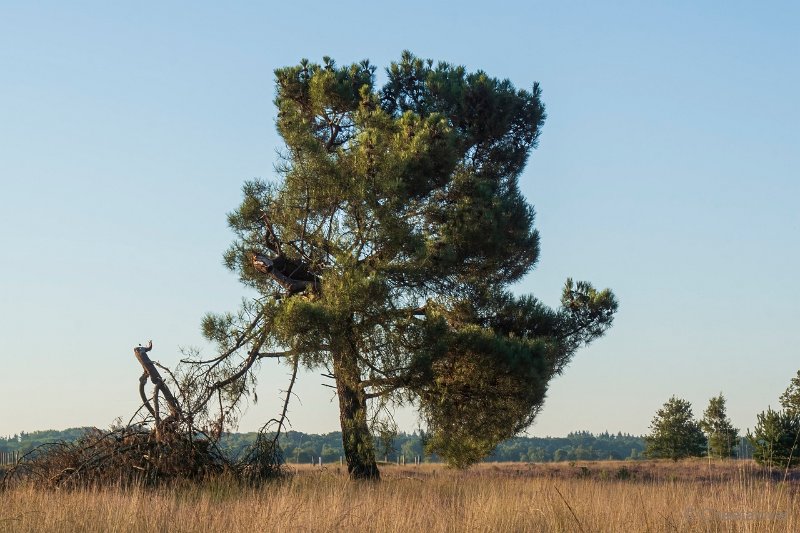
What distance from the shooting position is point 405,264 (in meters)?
18.7

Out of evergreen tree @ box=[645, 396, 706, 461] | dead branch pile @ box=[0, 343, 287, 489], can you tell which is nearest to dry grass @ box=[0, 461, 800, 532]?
dead branch pile @ box=[0, 343, 287, 489]

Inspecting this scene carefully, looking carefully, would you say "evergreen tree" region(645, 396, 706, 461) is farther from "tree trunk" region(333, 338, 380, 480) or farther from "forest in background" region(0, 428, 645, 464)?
"tree trunk" region(333, 338, 380, 480)

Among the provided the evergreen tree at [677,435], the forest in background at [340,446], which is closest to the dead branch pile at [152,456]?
the forest in background at [340,446]

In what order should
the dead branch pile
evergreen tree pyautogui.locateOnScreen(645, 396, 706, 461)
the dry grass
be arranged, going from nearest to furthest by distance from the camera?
the dry grass < the dead branch pile < evergreen tree pyautogui.locateOnScreen(645, 396, 706, 461)

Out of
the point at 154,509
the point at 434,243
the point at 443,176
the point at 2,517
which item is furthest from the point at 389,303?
the point at 2,517

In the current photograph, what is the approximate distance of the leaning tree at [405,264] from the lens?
17984 millimetres

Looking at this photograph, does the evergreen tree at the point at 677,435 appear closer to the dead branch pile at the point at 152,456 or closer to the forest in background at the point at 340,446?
the forest in background at the point at 340,446

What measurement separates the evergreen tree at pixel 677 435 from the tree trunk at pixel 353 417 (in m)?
31.0

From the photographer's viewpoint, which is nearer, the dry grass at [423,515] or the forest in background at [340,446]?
the dry grass at [423,515]

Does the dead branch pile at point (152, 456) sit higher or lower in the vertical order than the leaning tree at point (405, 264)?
lower

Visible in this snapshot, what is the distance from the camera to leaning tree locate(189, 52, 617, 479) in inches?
708

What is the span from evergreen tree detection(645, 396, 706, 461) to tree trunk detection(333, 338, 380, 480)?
31.0 metres

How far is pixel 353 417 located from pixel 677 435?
105 feet

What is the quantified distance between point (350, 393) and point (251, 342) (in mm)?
2526
